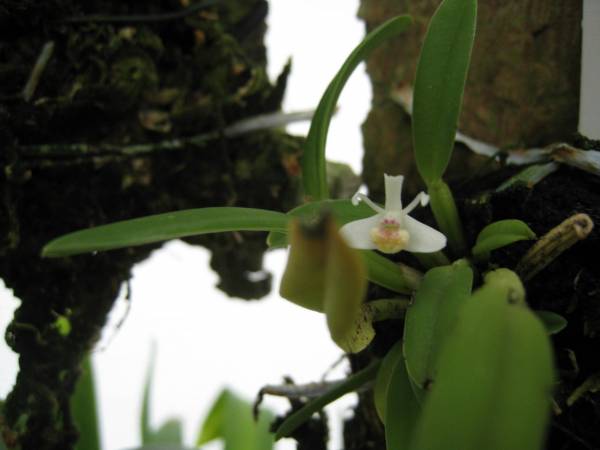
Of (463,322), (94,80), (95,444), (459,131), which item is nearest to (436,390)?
(463,322)

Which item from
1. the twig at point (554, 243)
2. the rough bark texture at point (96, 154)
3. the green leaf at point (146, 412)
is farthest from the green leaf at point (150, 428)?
the twig at point (554, 243)

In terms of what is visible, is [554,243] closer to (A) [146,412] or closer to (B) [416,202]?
(B) [416,202]

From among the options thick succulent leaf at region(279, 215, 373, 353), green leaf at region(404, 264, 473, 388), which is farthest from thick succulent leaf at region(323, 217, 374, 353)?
green leaf at region(404, 264, 473, 388)

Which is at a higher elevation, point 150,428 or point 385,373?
point 385,373

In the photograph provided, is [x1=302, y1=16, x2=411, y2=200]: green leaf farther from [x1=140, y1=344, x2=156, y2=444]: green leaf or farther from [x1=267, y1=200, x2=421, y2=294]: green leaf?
[x1=140, y1=344, x2=156, y2=444]: green leaf

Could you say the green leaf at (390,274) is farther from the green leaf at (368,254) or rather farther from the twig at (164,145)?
the twig at (164,145)

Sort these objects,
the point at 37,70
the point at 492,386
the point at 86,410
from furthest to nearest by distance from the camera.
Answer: the point at 86,410 < the point at 37,70 < the point at 492,386

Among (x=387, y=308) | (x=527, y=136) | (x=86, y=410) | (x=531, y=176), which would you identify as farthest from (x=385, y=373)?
(x=86, y=410)
